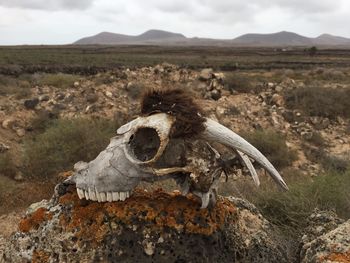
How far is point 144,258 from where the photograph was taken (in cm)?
358

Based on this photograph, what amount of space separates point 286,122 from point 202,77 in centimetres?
484

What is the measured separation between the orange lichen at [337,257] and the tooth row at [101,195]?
1536mm

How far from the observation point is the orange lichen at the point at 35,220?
12.9 feet

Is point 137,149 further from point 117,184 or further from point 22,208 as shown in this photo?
point 22,208

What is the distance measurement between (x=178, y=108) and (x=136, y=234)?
101 cm

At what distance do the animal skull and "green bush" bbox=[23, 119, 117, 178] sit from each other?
274 inches

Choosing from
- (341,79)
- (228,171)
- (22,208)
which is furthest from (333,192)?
(341,79)

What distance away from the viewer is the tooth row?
12.0ft

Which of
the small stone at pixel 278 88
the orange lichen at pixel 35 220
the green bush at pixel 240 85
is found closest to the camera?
→ the orange lichen at pixel 35 220

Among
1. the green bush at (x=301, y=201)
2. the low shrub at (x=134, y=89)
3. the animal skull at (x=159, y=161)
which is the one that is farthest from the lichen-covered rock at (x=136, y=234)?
the low shrub at (x=134, y=89)

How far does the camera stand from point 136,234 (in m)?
3.63

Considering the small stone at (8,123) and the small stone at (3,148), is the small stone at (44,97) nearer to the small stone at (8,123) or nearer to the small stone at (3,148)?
the small stone at (8,123)

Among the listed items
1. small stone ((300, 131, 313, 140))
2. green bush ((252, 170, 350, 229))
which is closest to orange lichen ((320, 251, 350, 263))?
green bush ((252, 170, 350, 229))

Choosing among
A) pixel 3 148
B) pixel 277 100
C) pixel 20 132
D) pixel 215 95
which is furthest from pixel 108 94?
pixel 277 100
